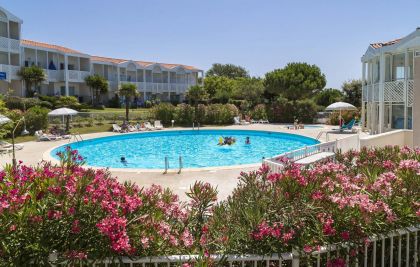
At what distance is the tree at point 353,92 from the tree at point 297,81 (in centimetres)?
709

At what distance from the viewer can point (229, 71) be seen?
4321 inches

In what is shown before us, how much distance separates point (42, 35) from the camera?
170 ft

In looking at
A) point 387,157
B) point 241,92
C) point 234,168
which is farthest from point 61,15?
point 387,157

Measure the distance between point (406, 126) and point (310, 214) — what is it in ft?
60.2

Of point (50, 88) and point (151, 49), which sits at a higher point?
point (151, 49)

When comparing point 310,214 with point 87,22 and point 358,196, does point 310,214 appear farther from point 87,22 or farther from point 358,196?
point 87,22

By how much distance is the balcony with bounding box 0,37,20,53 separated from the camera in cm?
3853

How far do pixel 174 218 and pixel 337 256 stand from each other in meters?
1.80

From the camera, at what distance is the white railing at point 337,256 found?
136 inches

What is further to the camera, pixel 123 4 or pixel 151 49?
pixel 151 49

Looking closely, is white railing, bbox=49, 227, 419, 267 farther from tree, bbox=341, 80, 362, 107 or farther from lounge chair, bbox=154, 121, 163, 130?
tree, bbox=341, 80, 362, 107

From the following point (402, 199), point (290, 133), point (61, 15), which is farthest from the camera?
point (61, 15)

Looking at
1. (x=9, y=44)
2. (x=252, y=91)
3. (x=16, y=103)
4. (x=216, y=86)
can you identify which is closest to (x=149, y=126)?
(x=16, y=103)

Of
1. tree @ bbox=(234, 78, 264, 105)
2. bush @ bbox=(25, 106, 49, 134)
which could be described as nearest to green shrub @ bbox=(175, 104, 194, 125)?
tree @ bbox=(234, 78, 264, 105)
